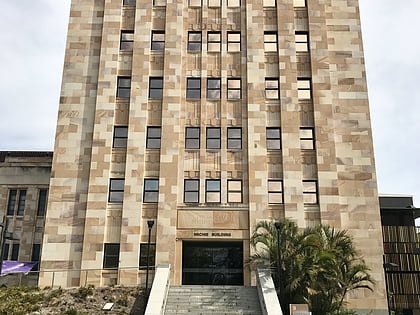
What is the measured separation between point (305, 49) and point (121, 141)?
15770mm

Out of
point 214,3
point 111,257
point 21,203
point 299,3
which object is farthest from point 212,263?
point 299,3

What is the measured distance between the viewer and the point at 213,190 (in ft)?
105

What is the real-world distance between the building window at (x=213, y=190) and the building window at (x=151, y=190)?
11.6ft

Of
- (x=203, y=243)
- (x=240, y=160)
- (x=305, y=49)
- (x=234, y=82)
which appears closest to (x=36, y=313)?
(x=203, y=243)

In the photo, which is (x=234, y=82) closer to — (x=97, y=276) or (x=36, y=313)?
(x=97, y=276)

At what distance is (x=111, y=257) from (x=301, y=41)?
21491mm

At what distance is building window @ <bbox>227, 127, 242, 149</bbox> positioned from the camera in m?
33.1

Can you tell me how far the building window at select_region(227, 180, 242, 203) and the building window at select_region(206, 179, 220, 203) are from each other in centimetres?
78

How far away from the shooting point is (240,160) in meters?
32.7

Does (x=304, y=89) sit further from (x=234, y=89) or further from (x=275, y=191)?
(x=275, y=191)

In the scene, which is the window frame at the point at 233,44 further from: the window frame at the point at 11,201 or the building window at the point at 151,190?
the window frame at the point at 11,201

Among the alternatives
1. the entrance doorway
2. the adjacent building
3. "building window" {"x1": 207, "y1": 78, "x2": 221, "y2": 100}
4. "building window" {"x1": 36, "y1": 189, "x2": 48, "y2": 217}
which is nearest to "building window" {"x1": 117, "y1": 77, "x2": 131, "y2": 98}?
the adjacent building

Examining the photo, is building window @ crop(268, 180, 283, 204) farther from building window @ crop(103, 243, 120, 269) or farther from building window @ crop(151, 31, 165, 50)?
building window @ crop(151, 31, 165, 50)

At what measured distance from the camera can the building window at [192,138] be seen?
1302 inches
